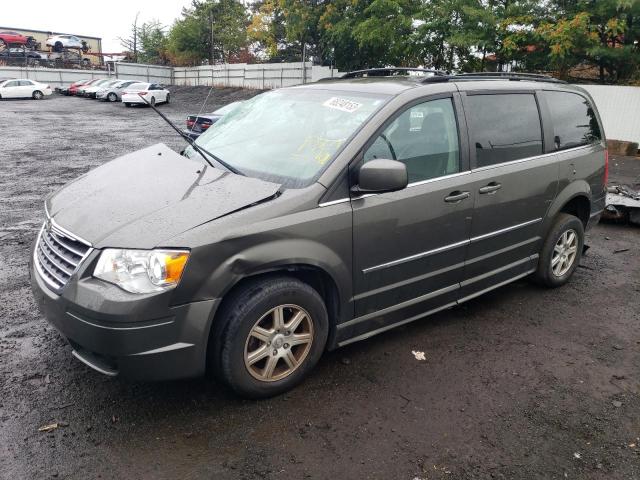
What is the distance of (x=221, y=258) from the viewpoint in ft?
9.06

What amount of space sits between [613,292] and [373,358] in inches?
111

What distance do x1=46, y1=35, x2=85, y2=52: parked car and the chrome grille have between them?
59331mm

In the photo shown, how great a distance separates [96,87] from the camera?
38.3 m

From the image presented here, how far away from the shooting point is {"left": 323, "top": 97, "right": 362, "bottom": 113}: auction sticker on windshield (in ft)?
11.7

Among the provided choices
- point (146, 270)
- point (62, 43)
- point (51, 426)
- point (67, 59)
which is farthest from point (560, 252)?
point (62, 43)

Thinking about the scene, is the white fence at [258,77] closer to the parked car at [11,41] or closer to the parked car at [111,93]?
the parked car at [11,41]

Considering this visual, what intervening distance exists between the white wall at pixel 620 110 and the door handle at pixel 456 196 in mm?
16304

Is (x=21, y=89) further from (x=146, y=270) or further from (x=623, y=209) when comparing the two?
(x=146, y=270)

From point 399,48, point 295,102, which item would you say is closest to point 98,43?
point 399,48

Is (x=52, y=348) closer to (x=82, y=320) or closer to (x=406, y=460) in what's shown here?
(x=82, y=320)

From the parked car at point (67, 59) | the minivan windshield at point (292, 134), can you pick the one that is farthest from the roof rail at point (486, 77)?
the parked car at point (67, 59)

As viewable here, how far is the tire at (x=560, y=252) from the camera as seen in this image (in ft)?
15.7

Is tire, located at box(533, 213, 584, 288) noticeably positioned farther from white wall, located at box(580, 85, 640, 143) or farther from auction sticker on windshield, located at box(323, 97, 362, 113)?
white wall, located at box(580, 85, 640, 143)

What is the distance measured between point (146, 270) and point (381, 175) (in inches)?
55.9
